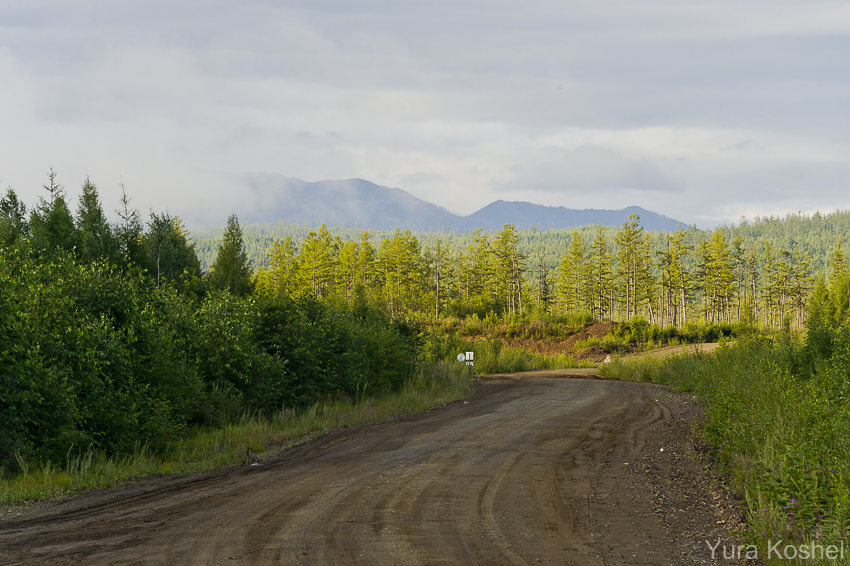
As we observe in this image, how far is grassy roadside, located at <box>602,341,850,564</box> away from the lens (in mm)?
5441

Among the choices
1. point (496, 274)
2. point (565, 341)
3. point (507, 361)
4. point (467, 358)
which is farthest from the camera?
point (496, 274)

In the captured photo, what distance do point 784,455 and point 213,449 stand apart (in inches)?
356

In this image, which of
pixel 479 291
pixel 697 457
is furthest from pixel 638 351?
pixel 479 291

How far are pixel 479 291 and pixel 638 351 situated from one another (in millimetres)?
53777

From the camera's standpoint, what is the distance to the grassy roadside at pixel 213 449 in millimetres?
7875

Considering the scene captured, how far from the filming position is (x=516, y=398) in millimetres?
A: 19594

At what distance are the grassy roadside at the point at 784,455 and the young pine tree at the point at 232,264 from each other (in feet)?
115

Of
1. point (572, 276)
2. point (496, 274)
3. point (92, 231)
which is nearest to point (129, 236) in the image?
point (92, 231)

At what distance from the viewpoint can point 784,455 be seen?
6117mm

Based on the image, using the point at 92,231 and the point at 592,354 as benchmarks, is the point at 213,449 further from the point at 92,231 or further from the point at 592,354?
the point at 592,354

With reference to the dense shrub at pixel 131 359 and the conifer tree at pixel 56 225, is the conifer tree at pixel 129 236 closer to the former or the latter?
the conifer tree at pixel 56 225

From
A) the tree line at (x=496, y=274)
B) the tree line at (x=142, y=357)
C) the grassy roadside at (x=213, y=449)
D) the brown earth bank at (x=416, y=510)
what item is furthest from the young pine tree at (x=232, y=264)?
the tree line at (x=496, y=274)

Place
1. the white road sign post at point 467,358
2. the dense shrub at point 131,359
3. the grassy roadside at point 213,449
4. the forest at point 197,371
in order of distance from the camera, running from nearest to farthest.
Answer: the grassy roadside at point 213,449, the forest at point 197,371, the dense shrub at point 131,359, the white road sign post at point 467,358

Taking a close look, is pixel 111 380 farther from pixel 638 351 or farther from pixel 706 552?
pixel 638 351
